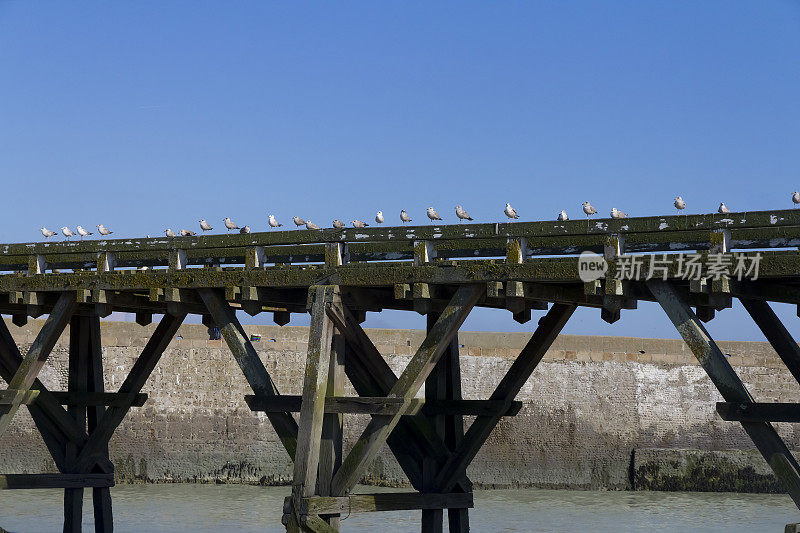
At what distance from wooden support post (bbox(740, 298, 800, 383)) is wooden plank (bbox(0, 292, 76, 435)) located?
9.54 meters

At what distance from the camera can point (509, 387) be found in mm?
17047

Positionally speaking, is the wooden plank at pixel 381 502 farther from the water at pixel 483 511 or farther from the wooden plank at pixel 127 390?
the water at pixel 483 511

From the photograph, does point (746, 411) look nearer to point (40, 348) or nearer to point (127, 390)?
point (40, 348)

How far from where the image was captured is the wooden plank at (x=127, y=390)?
19078 millimetres

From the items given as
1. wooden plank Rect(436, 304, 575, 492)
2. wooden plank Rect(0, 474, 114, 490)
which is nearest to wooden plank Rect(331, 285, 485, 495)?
wooden plank Rect(436, 304, 575, 492)

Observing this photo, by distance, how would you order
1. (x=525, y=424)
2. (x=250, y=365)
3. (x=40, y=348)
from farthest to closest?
(x=525, y=424) < (x=40, y=348) < (x=250, y=365)

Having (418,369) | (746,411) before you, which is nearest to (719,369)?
(746,411)

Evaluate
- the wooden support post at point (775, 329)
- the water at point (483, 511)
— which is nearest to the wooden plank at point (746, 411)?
the wooden support post at point (775, 329)

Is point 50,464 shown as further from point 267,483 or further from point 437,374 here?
point 437,374

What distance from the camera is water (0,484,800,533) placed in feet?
87.6

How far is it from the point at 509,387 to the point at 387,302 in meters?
2.48

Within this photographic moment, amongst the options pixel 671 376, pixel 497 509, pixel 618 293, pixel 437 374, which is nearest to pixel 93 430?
pixel 437 374

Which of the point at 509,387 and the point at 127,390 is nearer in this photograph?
the point at 509,387

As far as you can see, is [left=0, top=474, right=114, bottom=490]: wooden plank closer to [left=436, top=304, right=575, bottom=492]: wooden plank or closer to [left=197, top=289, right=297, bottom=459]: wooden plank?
[left=197, top=289, right=297, bottom=459]: wooden plank
